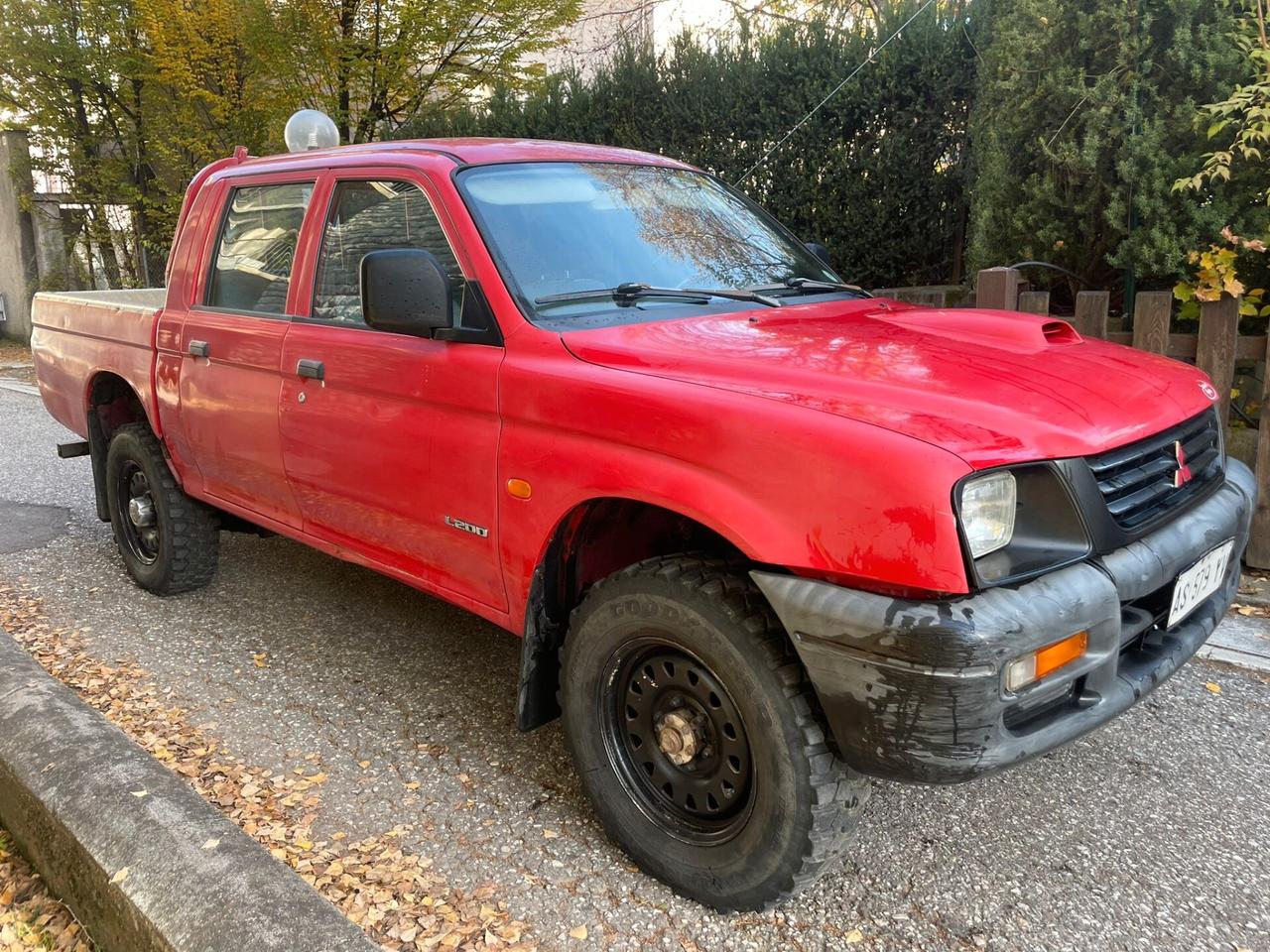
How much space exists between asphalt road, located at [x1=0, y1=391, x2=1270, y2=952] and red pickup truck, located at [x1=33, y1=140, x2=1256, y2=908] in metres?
0.26

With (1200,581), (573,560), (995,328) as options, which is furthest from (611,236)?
(1200,581)

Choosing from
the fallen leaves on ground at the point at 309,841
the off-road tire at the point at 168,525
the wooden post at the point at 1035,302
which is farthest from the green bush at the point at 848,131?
the fallen leaves on ground at the point at 309,841

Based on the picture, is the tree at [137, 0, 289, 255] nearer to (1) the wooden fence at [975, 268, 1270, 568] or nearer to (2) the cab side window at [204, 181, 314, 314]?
(2) the cab side window at [204, 181, 314, 314]

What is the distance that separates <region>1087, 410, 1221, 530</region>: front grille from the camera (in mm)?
2240

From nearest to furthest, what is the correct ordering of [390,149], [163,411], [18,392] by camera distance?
[390,149]
[163,411]
[18,392]

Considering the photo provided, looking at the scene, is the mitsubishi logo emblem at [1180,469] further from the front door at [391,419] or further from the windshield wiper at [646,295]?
the front door at [391,419]

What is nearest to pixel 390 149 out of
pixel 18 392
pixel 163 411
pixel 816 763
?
pixel 163 411

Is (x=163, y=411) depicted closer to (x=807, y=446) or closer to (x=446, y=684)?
(x=446, y=684)

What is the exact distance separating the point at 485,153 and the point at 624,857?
2243 mm

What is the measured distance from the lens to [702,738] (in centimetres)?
248

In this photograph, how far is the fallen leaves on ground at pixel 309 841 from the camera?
2436 mm

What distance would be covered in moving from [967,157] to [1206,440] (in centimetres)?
446

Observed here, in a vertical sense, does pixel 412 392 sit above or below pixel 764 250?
below

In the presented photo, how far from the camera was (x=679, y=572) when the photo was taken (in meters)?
2.38
